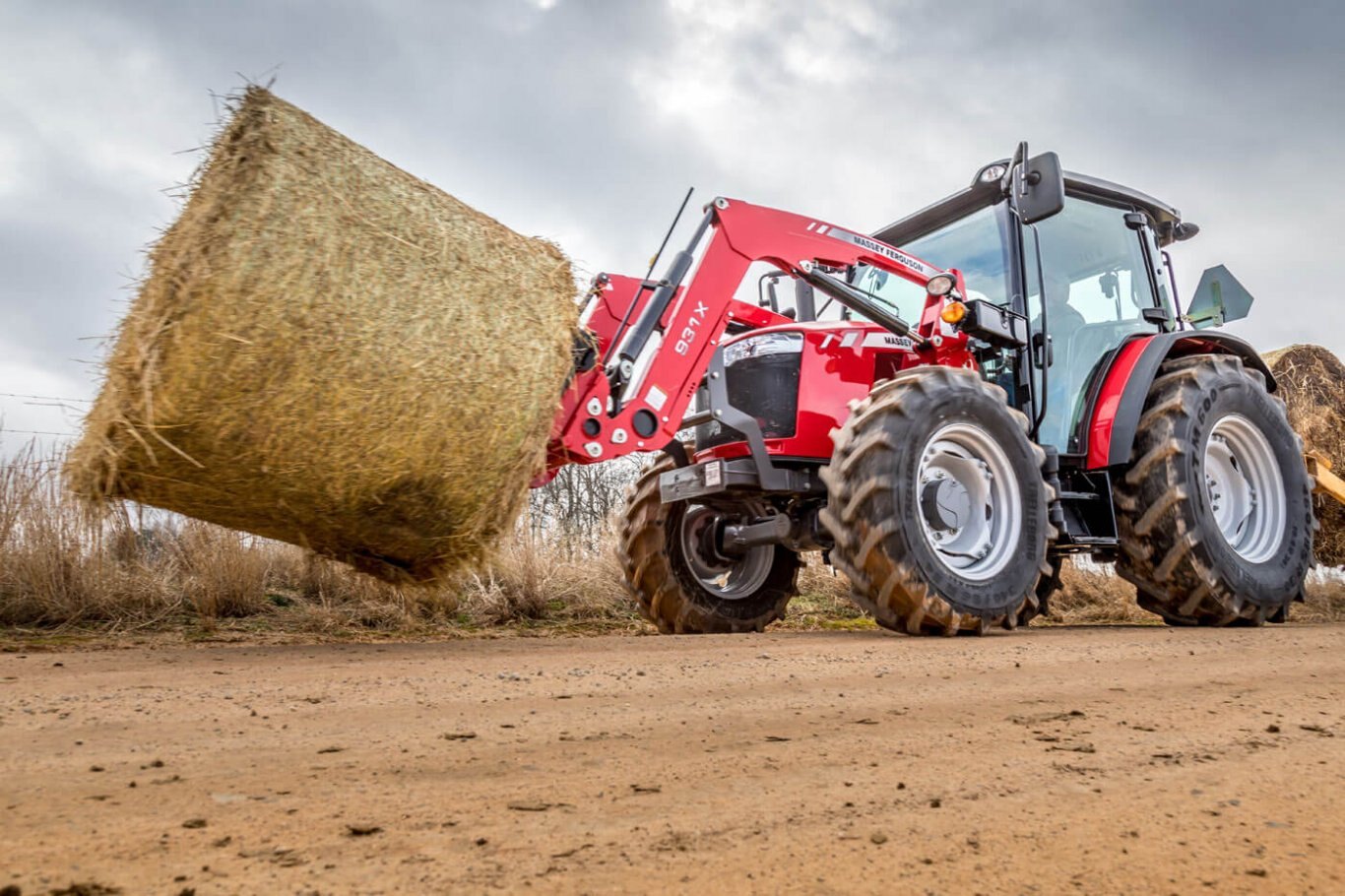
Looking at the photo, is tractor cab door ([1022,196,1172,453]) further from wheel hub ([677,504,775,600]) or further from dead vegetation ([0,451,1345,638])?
dead vegetation ([0,451,1345,638])

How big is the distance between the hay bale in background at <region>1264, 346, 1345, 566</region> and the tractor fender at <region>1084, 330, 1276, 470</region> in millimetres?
2784

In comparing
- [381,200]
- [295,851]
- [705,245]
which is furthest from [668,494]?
[295,851]

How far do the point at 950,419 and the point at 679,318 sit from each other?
1.34 metres

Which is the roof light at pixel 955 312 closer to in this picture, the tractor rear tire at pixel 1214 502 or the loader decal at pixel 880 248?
the loader decal at pixel 880 248

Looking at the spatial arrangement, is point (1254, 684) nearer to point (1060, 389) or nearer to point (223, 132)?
point (1060, 389)

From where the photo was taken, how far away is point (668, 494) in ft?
17.0

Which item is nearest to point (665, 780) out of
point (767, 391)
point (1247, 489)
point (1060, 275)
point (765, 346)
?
point (767, 391)

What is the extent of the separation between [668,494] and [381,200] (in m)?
2.27

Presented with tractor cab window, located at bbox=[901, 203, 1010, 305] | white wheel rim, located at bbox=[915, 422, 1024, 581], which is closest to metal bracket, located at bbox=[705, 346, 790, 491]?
white wheel rim, located at bbox=[915, 422, 1024, 581]

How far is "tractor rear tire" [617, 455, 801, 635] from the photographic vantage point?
18.5ft

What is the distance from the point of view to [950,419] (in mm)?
4590

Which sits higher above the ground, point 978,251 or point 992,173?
point 992,173

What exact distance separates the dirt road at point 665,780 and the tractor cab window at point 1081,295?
2887 mm

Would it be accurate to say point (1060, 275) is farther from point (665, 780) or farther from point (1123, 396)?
point (665, 780)
